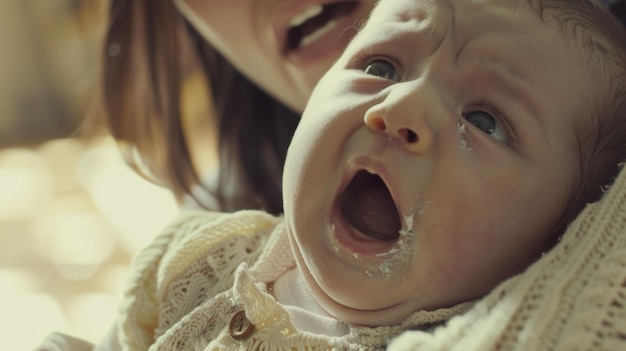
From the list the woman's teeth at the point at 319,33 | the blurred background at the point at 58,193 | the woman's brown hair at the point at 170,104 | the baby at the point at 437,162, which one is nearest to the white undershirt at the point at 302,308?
the baby at the point at 437,162

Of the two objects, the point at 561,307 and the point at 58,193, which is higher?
the point at 561,307

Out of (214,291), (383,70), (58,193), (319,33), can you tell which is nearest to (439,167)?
(383,70)

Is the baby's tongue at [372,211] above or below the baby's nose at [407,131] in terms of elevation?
below

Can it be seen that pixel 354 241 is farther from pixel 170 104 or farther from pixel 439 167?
pixel 170 104

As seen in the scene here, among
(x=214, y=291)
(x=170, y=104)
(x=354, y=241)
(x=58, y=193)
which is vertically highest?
(x=354, y=241)

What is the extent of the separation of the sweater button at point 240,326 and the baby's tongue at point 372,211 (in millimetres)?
133

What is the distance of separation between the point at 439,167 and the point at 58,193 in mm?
1673

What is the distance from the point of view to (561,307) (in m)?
0.49

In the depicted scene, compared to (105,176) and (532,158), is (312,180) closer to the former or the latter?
(532,158)

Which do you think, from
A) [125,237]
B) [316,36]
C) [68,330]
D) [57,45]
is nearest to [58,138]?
[57,45]

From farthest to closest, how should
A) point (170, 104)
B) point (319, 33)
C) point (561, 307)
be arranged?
point (170, 104)
point (319, 33)
point (561, 307)

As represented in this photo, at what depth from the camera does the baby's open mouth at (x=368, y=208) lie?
0.61 meters

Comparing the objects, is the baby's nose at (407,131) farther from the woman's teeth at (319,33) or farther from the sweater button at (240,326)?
the woman's teeth at (319,33)

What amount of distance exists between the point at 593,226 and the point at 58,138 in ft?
7.31
